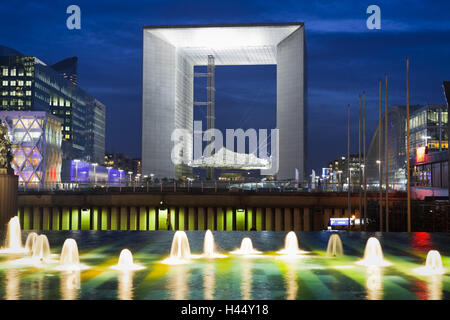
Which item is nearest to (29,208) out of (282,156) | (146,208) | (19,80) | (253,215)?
(146,208)

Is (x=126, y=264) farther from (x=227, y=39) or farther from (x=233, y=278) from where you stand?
(x=227, y=39)

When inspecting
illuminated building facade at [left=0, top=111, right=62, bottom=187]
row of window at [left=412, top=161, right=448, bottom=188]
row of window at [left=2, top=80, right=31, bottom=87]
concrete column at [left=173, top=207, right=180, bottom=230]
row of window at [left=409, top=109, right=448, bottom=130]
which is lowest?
concrete column at [left=173, top=207, right=180, bottom=230]

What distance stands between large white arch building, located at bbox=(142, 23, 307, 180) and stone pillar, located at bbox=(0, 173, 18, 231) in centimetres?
6618

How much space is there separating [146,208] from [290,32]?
58.9 metres

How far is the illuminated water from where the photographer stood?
11.9 meters

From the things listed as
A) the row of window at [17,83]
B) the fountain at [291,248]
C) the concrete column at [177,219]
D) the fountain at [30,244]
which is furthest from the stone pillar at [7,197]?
the row of window at [17,83]

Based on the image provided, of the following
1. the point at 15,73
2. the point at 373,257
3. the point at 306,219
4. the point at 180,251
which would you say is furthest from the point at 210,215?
the point at 15,73

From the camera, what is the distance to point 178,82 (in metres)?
104

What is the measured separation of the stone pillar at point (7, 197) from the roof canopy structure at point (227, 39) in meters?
72.0

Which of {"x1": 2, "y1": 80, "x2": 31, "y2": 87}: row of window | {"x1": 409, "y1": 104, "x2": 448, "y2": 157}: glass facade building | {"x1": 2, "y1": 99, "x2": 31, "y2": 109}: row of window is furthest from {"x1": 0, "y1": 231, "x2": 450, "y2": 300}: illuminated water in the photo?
{"x1": 2, "y1": 80, "x2": 31, "y2": 87}: row of window

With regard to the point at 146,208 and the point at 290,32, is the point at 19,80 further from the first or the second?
the point at 146,208

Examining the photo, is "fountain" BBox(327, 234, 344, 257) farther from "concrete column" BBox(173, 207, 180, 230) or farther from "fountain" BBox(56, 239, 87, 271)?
"concrete column" BBox(173, 207, 180, 230)

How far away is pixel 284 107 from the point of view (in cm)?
10075
